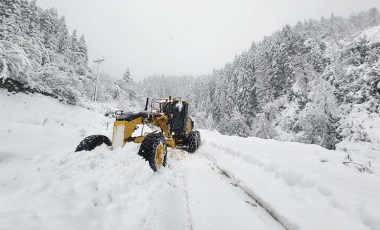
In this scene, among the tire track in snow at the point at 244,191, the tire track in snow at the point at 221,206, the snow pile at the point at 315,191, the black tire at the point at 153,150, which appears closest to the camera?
the snow pile at the point at 315,191

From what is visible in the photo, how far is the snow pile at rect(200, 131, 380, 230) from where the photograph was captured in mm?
3537

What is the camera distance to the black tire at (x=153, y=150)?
234 inches

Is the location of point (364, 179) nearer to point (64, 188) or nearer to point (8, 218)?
point (64, 188)

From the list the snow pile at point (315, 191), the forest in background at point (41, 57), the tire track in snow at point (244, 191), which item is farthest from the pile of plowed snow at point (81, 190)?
the forest in background at point (41, 57)

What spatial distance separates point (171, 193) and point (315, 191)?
2.56 meters

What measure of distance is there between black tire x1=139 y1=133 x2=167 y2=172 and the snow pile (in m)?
1.96

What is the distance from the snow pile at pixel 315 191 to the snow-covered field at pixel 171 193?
13mm

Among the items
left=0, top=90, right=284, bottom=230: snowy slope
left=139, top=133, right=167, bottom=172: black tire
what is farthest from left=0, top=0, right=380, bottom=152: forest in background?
left=139, top=133, right=167, bottom=172: black tire

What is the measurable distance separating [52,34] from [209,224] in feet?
178

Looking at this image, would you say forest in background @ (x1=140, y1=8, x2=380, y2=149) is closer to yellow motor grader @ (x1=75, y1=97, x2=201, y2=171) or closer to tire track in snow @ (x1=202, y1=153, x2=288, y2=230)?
tire track in snow @ (x1=202, y1=153, x2=288, y2=230)

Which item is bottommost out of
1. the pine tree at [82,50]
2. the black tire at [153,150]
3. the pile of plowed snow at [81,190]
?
the pile of plowed snow at [81,190]

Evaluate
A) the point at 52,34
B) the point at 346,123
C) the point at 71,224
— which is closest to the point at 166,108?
the point at 71,224

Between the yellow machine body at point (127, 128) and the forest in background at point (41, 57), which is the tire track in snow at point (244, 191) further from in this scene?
the forest in background at point (41, 57)

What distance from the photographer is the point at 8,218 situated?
2.47 meters
